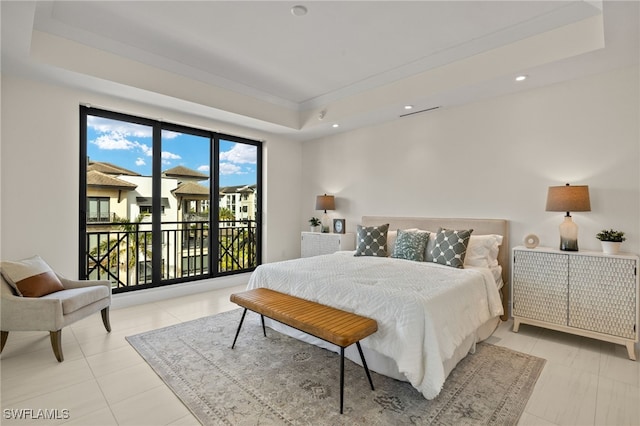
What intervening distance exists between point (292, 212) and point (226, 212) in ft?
4.16

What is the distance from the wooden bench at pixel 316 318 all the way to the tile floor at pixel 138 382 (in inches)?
32.3

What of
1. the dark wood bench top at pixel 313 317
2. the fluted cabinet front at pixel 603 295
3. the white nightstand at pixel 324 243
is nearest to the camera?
the dark wood bench top at pixel 313 317

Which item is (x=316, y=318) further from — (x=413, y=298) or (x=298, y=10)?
(x=298, y=10)

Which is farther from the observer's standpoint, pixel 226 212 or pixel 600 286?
pixel 226 212

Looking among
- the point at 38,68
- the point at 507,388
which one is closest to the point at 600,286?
the point at 507,388

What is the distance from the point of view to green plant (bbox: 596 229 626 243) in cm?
279

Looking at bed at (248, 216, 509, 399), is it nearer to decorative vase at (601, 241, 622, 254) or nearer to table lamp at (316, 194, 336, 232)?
decorative vase at (601, 241, 622, 254)

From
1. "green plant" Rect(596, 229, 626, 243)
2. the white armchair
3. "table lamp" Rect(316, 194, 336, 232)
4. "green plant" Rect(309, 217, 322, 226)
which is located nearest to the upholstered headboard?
"green plant" Rect(596, 229, 626, 243)

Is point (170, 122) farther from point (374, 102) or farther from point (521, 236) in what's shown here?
point (521, 236)

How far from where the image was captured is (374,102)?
4.17m

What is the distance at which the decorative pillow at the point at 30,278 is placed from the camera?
263 cm

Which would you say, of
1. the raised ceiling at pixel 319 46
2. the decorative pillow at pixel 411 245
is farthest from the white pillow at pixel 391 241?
the raised ceiling at pixel 319 46

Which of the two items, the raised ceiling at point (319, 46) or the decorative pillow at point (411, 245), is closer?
the raised ceiling at point (319, 46)

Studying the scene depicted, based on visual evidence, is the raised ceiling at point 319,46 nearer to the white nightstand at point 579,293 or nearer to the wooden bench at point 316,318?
the white nightstand at point 579,293
